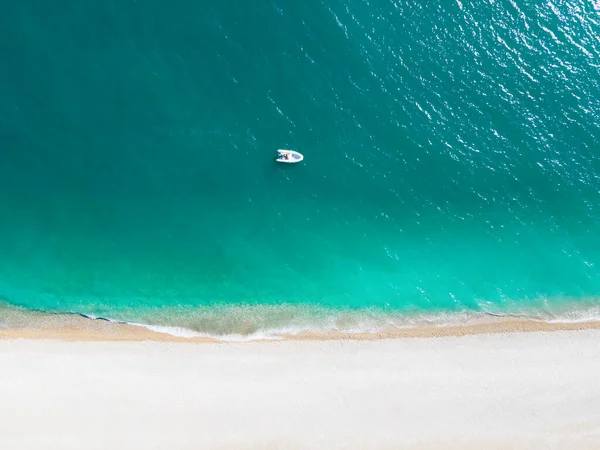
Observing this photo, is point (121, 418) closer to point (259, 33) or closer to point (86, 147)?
point (86, 147)

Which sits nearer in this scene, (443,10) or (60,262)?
(60,262)

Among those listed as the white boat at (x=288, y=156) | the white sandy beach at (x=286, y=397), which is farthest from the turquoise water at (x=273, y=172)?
the white sandy beach at (x=286, y=397)

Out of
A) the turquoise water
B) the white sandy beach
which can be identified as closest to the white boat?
the turquoise water

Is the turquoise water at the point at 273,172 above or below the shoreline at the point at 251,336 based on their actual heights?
above

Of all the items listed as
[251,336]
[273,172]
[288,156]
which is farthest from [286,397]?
[288,156]

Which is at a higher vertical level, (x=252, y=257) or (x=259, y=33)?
(x=259, y=33)

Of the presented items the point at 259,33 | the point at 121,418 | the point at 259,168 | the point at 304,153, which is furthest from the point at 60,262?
the point at 259,33

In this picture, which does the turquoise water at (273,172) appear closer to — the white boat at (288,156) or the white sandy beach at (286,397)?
the white boat at (288,156)

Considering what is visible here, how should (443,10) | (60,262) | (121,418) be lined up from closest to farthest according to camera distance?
(121,418) < (60,262) < (443,10)
